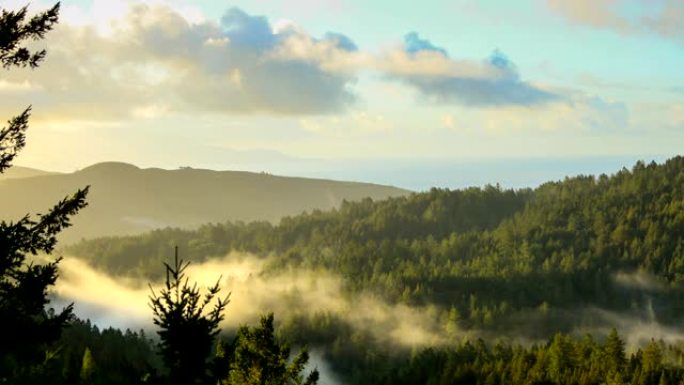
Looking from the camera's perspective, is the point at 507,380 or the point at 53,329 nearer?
the point at 53,329

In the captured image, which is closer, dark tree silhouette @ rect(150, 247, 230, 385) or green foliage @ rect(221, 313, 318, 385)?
dark tree silhouette @ rect(150, 247, 230, 385)

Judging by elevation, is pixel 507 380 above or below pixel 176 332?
below

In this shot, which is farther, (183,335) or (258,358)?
(258,358)

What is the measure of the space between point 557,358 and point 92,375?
114 m

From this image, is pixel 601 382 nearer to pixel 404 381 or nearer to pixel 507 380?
pixel 507 380

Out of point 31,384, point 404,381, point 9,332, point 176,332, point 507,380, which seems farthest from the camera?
point 404,381

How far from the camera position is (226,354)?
21594mm

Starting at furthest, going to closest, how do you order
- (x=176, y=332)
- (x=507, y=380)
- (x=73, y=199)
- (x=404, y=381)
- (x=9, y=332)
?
1. (x=404, y=381)
2. (x=507, y=380)
3. (x=73, y=199)
4. (x=9, y=332)
5. (x=176, y=332)

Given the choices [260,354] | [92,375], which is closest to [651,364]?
[92,375]

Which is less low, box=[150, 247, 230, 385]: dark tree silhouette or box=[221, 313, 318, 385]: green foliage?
box=[150, 247, 230, 385]: dark tree silhouette

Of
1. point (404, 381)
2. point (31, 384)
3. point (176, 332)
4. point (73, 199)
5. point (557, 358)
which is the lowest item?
point (404, 381)

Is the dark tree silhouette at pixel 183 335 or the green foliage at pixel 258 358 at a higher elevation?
the dark tree silhouette at pixel 183 335

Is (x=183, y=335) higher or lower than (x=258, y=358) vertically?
higher

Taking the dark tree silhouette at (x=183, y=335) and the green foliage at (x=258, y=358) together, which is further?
the green foliage at (x=258, y=358)
